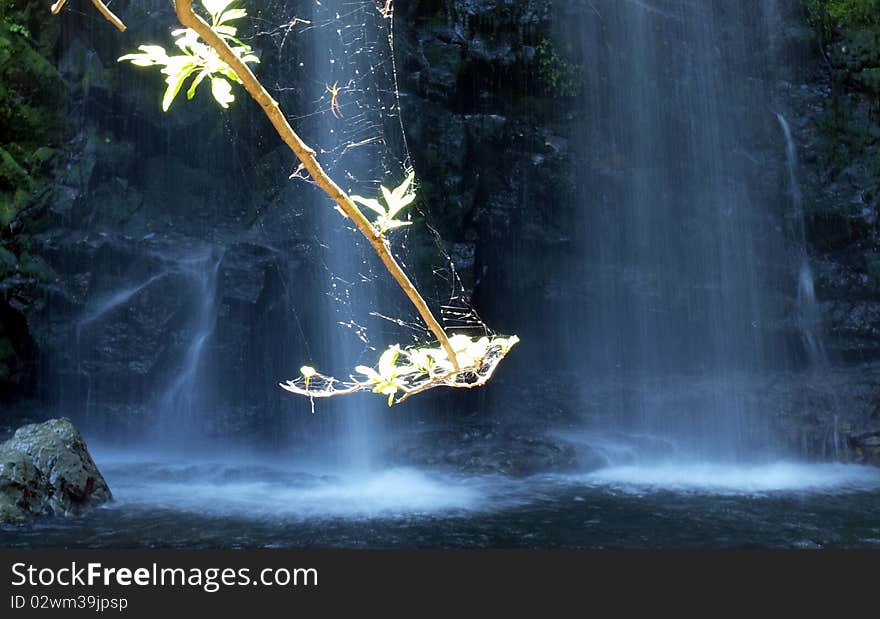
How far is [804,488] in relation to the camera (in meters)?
9.29

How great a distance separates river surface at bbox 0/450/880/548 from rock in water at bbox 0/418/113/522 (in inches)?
9.5

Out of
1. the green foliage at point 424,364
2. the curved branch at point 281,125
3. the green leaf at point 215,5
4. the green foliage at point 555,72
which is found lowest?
the green foliage at point 424,364

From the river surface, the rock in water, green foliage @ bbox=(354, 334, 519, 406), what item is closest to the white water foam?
the river surface

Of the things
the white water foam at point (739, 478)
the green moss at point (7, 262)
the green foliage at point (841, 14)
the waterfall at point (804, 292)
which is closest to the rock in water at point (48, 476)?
the green moss at point (7, 262)

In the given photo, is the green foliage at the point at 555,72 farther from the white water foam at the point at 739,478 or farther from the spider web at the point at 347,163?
the white water foam at the point at 739,478

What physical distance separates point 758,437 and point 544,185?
17.2 feet

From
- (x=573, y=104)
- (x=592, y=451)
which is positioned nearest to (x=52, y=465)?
(x=592, y=451)

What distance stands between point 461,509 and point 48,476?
4.17 metres

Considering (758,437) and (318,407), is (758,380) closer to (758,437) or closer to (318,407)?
(758,437)

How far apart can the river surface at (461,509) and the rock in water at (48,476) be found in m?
0.24

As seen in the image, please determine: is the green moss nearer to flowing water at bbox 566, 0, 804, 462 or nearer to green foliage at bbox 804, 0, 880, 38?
flowing water at bbox 566, 0, 804, 462

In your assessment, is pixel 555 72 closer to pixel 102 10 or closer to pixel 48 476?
pixel 48 476

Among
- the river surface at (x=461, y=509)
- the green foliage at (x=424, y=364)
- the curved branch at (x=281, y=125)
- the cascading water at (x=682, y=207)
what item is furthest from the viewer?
the cascading water at (x=682, y=207)

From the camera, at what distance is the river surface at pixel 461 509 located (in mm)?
6852
